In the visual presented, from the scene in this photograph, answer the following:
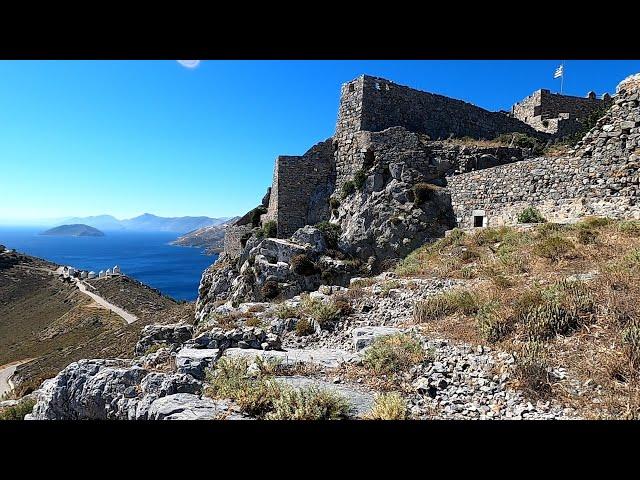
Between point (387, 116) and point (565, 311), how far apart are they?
16.1 metres

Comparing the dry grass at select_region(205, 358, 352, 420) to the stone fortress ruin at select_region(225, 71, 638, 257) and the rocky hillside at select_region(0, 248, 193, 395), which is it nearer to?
the stone fortress ruin at select_region(225, 71, 638, 257)

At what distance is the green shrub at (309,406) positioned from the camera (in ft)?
18.1

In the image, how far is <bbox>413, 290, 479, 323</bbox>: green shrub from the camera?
9109 mm

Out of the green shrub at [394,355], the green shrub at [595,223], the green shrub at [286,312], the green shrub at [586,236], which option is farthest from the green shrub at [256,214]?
the green shrub at [394,355]

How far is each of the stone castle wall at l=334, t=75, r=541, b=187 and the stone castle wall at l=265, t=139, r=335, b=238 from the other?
76 cm

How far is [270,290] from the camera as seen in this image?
1819 centimetres

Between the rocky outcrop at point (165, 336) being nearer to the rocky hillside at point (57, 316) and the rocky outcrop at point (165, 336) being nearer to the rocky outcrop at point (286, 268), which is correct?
the rocky outcrop at point (286, 268)

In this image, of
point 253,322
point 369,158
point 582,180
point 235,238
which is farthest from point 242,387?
point 235,238

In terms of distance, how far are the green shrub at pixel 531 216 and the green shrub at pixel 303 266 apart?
8954 millimetres

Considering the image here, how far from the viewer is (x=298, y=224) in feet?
71.8

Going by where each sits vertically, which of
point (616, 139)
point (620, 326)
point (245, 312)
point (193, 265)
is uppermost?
point (616, 139)

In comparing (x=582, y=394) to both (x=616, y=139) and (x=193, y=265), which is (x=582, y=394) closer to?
(x=616, y=139)

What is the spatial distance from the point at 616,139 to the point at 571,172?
1.70m
